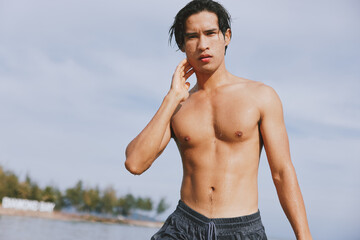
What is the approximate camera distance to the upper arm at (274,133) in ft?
9.78

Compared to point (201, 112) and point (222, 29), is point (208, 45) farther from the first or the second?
point (201, 112)

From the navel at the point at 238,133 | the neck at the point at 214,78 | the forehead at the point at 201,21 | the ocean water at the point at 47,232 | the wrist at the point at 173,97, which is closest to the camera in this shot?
the navel at the point at 238,133

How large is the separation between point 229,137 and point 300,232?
821mm

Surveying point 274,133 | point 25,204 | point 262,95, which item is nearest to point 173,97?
point 262,95

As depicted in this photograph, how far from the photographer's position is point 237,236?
9.70ft

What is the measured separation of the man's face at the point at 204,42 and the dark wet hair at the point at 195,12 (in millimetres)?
56

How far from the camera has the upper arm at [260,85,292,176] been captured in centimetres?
298

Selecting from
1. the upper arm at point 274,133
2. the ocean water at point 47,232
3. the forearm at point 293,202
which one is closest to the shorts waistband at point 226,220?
the forearm at point 293,202

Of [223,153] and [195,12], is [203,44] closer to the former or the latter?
[195,12]

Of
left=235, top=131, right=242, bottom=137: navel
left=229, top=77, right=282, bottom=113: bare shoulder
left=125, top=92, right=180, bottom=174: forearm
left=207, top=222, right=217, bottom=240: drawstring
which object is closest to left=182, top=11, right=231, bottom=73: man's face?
left=229, top=77, right=282, bottom=113: bare shoulder

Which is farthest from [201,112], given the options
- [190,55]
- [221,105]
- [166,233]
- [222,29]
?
[166,233]

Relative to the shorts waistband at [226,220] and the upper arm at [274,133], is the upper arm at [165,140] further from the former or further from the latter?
the upper arm at [274,133]

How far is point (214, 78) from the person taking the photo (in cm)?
342

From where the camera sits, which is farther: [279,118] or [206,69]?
[206,69]
